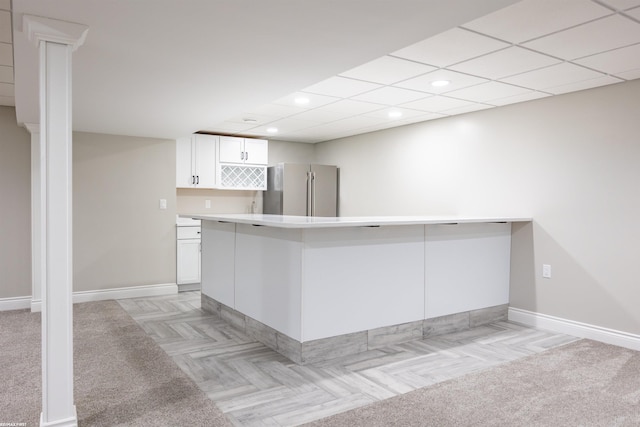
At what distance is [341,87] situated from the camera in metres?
3.88

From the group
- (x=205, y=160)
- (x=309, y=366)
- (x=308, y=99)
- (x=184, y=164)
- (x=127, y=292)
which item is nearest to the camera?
(x=309, y=366)

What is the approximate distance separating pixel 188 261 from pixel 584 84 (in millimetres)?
4650

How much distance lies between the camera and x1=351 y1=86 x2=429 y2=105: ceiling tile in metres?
3.99

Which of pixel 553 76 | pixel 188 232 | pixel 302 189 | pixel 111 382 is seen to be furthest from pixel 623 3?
pixel 188 232

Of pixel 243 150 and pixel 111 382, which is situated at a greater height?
pixel 243 150

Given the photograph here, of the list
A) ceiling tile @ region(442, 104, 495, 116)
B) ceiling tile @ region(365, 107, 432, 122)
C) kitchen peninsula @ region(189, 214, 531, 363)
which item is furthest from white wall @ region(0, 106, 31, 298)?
ceiling tile @ region(442, 104, 495, 116)

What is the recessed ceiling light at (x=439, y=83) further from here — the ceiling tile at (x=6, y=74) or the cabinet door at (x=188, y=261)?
the cabinet door at (x=188, y=261)

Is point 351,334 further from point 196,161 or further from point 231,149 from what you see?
point 231,149

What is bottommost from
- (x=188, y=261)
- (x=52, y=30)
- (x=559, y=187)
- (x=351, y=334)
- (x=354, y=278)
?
(x=351, y=334)

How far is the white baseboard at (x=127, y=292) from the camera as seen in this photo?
507cm

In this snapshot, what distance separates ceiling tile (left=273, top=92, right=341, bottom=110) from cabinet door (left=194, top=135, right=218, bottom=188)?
6.97 ft

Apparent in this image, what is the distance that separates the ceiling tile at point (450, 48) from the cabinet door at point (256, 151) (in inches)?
153

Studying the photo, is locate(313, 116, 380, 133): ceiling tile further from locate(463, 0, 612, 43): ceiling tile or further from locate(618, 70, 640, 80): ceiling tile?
locate(463, 0, 612, 43): ceiling tile

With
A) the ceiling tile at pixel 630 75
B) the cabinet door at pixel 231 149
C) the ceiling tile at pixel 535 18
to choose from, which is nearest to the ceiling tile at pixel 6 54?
the ceiling tile at pixel 535 18
